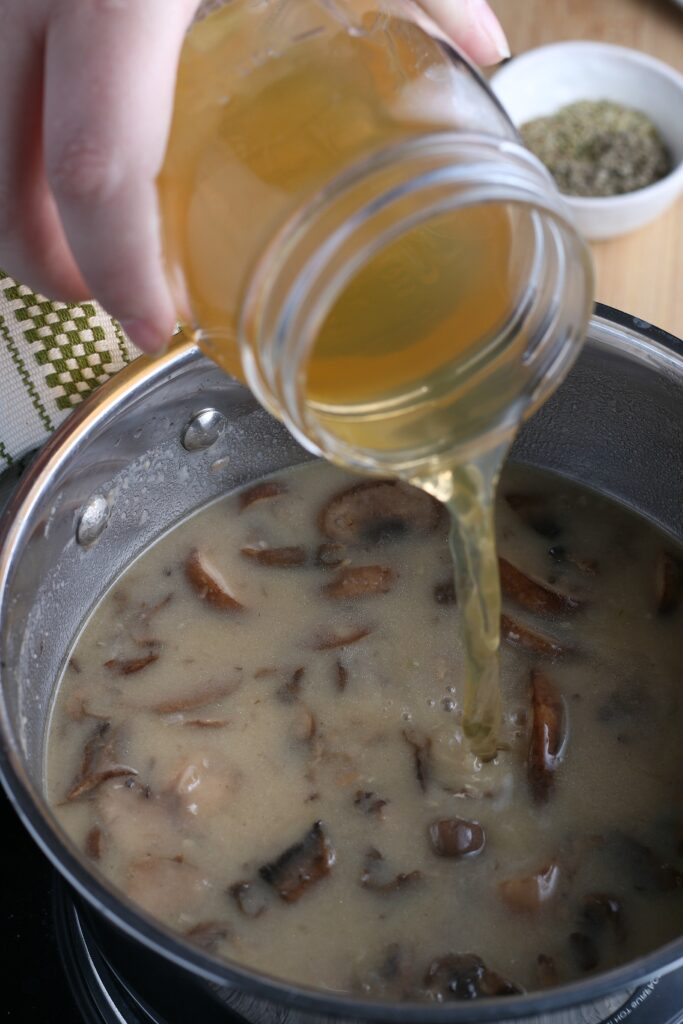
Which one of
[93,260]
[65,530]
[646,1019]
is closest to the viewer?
[93,260]

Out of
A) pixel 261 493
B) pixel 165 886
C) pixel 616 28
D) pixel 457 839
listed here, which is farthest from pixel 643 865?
pixel 616 28

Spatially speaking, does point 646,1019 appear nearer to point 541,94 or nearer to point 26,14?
point 26,14

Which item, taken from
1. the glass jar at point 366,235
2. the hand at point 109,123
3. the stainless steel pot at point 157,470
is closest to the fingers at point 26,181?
the hand at point 109,123

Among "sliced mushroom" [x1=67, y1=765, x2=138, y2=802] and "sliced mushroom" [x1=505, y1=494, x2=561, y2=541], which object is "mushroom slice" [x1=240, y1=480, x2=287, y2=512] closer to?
"sliced mushroom" [x1=505, y1=494, x2=561, y2=541]

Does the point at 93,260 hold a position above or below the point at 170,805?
above

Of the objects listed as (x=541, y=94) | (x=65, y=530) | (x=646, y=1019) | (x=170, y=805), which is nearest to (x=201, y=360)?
(x=65, y=530)
